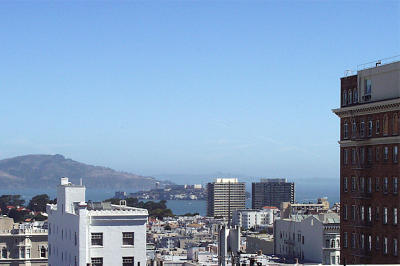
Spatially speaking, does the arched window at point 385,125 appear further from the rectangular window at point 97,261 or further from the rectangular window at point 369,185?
the rectangular window at point 97,261

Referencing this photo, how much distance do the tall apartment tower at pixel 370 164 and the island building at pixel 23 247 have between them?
56.4 m

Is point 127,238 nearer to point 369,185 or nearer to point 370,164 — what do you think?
point 369,185

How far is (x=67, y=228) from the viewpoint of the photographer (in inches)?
2416

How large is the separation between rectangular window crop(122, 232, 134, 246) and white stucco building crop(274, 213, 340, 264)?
157 ft

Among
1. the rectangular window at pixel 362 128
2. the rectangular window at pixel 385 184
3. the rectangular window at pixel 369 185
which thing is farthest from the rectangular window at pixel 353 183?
the rectangular window at pixel 385 184

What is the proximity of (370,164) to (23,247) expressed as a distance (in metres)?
61.5

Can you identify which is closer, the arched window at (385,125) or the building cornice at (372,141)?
the building cornice at (372,141)

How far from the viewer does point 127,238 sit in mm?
57031

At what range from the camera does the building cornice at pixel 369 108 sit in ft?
155

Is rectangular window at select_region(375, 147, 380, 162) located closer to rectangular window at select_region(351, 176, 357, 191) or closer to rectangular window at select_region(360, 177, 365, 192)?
rectangular window at select_region(360, 177, 365, 192)

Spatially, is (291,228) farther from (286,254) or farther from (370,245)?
(370,245)

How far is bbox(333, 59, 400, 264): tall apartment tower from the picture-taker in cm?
4759

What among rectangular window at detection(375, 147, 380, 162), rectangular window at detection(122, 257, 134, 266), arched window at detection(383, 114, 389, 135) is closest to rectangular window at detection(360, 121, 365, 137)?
rectangular window at detection(375, 147, 380, 162)

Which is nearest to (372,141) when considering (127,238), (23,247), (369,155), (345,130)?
(369,155)
